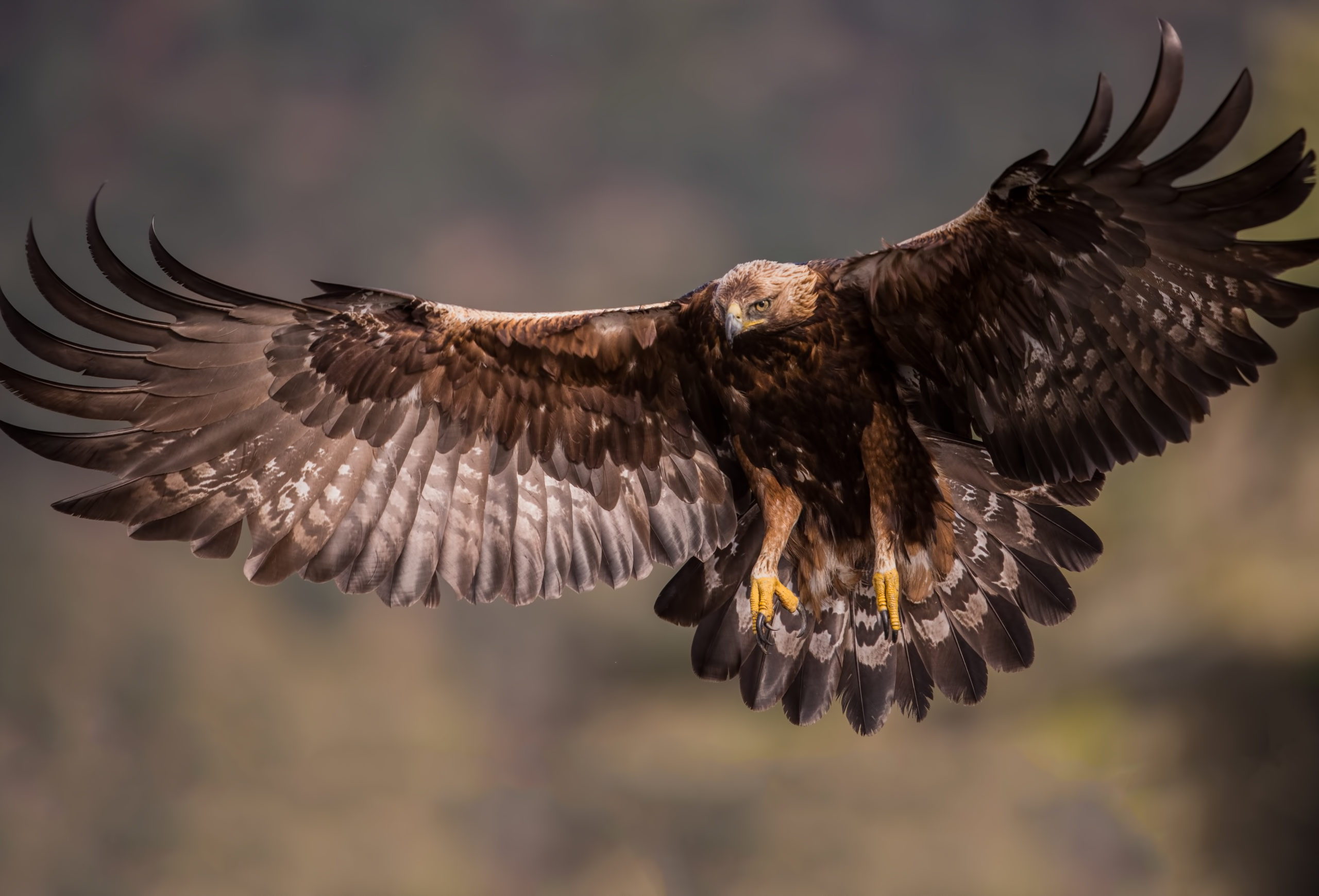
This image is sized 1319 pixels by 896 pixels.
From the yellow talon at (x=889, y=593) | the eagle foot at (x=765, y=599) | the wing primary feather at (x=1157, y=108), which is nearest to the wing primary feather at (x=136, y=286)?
the eagle foot at (x=765, y=599)

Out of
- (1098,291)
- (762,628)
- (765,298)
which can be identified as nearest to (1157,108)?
(1098,291)

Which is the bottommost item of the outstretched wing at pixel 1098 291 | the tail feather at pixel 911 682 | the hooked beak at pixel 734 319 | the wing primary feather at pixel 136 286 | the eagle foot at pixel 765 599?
the tail feather at pixel 911 682

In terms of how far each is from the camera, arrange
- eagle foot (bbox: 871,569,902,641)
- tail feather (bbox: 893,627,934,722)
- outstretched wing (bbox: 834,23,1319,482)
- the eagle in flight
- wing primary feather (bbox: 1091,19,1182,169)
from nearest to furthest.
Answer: wing primary feather (bbox: 1091,19,1182,169) < outstretched wing (bbox: 834,23,1319,482) < the eagle in flight < eagle foot (bbox: 871,569,902,641) < tail feather (bbox: 893,627,934,722)

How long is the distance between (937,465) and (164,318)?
7.05 feet

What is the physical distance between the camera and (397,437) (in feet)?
10.8

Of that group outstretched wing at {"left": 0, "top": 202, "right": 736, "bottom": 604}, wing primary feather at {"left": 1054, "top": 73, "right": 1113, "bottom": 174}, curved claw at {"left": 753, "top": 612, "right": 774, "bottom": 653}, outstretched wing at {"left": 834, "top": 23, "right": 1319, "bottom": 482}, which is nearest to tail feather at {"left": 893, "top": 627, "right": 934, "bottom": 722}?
curved claw at {"left": 753, "top": 612, "right": 774, "bottom": 653}

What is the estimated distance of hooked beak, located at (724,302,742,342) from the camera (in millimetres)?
2625

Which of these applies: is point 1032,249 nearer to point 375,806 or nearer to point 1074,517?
point 1074,517

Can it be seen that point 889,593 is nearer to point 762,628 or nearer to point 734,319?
point 762,628

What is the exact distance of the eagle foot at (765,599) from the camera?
115 inches

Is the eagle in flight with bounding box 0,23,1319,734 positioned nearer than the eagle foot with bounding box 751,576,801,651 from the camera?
Yes

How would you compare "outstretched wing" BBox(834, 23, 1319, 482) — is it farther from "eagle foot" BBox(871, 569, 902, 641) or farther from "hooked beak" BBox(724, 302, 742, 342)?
"eagle foot" BBox(871, 569, 902, 641)

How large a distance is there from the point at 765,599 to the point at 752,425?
17.6 inches

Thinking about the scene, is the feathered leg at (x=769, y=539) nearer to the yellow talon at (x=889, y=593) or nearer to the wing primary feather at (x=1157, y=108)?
the yellow talon at (x=889, y=593)
